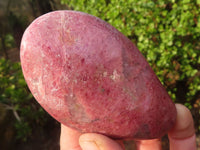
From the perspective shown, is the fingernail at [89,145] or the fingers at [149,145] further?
the fingers at [149,145]

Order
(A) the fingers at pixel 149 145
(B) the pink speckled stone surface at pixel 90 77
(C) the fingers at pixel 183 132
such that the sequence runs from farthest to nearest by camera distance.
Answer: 1. (A) the fingers at pixel 149 145
2. (C) the fingers at pixel 183 132
3. (B) the pink speckled stone surface at pixel 90 77

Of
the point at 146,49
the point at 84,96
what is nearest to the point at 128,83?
the point at 84,96

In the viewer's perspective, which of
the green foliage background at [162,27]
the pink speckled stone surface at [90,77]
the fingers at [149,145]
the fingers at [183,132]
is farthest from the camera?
the green foliage background at [162,27]

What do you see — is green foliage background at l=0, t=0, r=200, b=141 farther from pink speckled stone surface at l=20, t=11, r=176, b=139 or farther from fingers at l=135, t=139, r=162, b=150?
pink speckled stone surface at l=20, t=11, r=176, b=139

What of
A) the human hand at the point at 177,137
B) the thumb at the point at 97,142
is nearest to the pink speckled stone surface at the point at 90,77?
the thumb at the point at 97,142

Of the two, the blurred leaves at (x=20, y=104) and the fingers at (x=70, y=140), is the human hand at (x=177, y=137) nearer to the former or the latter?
the fingers at (x=70, y=140)

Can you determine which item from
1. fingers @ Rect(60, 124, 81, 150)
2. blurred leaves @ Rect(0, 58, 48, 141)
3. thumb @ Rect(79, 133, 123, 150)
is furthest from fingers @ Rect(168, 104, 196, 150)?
blurred leaves @ Rect(0, 58, 48, 141)

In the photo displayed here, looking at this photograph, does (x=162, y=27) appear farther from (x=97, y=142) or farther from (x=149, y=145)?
(x=97, y=142)

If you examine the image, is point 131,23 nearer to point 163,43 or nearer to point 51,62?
point 163,43
